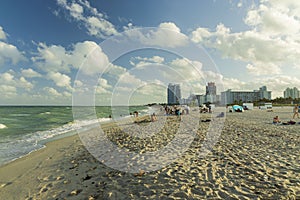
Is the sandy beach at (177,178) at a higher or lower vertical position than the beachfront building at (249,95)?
lower

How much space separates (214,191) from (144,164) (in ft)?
7.57

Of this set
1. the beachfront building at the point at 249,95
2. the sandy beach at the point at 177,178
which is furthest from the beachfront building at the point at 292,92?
the sandy beach at the point at 177,178

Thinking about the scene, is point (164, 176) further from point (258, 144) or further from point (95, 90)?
point (95, 90)

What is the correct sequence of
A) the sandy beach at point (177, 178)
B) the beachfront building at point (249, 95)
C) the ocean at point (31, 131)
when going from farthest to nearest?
the beachfront building at point (249, 95) → the ocean at point (31, 131) → the sandy beach at point (177, 178)

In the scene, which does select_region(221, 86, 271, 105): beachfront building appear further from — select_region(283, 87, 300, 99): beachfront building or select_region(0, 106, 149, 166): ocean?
select_region(0, 106, 149, 166): ocean

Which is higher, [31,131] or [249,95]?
[249,95]

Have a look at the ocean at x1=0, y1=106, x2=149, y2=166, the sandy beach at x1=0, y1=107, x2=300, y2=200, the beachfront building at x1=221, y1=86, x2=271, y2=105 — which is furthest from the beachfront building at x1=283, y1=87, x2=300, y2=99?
the sandy beach at x1=0, y1=107, x2=300, y2=200

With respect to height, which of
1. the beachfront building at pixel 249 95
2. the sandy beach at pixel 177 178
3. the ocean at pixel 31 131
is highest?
the beachfront building at pixel 249 95

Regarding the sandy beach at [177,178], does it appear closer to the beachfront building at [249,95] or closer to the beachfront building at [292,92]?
the beachfront building at [249,95]

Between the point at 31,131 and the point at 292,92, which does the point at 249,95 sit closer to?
the point at 292,92

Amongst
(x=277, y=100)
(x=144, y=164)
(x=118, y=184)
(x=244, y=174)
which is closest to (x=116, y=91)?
(x=144, y=164)

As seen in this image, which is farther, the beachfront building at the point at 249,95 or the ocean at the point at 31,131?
the beachfront building at the point at 249,95

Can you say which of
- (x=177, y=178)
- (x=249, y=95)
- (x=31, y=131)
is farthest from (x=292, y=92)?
(x=177, y=178)

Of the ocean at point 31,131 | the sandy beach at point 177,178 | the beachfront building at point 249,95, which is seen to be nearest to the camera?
the sandy beach at point 177,178
